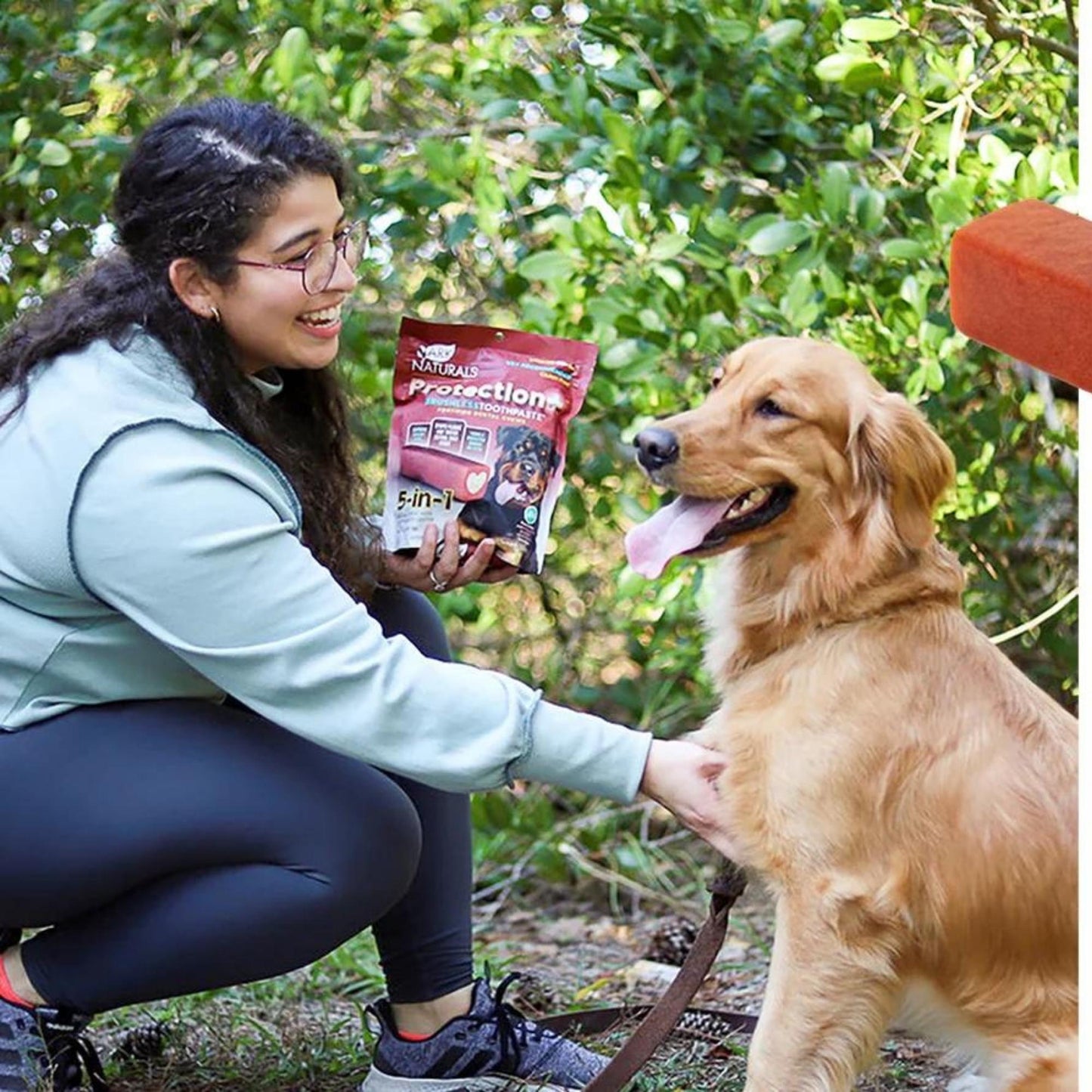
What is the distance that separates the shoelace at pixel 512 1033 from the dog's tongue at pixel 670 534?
2.65ft

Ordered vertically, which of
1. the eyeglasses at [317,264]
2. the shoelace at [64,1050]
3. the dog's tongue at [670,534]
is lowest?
the shoelace at [64,1050]

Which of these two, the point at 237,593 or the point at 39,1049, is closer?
the point at 237,593

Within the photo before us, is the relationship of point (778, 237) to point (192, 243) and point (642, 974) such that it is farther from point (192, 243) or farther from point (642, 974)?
point (642, 974)

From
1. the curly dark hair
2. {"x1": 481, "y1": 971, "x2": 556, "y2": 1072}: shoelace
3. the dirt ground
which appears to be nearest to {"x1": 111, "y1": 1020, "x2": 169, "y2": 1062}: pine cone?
{"x1": 481, "y1": 971, "x2": 556, "y2": 1072}: shoelace

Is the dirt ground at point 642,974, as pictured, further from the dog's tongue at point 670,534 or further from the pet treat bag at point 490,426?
the pet treat bag at point 490,426

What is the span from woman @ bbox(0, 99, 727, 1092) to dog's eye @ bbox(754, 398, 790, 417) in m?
0.52

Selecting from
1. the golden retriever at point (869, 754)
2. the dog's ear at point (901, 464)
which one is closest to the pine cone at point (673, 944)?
the golden retriever at point (869, 754)

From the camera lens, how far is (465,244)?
4594 millimetres

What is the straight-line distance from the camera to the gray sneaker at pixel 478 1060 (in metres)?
2.74

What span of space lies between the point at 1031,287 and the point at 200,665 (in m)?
1.38

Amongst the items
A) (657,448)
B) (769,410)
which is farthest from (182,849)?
(769,410)

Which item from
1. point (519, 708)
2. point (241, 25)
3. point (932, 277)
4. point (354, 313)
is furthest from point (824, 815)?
point (241, 25)

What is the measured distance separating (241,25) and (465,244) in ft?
2.85

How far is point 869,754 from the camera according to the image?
236cm
